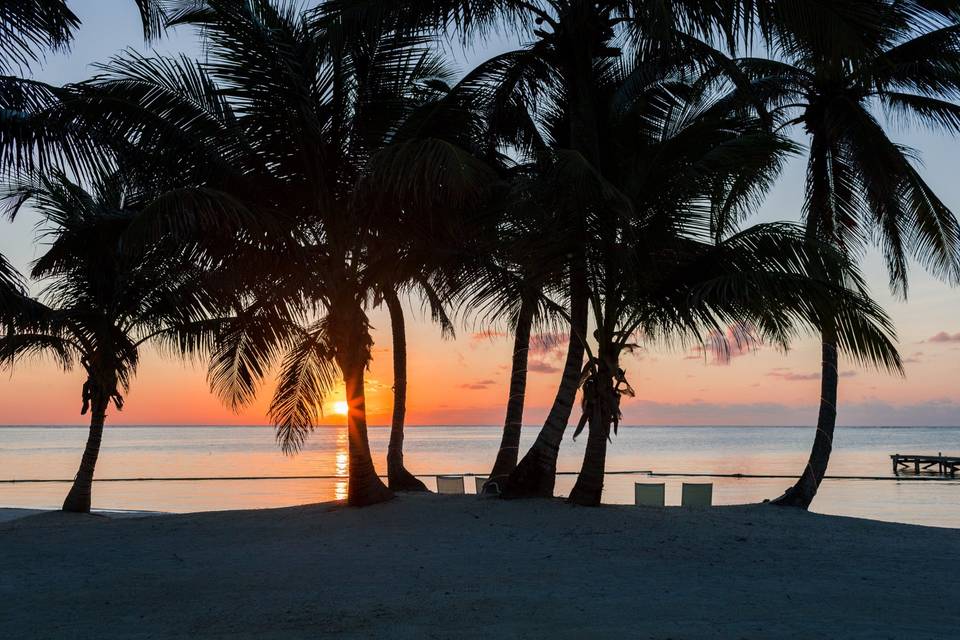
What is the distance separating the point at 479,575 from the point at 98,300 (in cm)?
978

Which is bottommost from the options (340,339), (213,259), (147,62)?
(340,339)

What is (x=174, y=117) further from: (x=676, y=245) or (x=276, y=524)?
(x=676, y=245)

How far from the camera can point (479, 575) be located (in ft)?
26.0

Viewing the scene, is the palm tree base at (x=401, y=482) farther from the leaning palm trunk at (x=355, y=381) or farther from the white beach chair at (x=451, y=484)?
the leaning palm trunk at (x=355, y=381)

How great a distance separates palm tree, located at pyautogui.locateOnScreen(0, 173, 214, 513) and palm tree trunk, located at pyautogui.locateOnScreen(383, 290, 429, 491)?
3388 mm

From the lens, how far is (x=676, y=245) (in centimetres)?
1105

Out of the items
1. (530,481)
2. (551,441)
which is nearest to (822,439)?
(551,441)

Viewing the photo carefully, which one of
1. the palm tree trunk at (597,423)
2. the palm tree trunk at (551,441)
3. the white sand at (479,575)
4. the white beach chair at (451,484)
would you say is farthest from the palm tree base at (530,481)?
the white beach chair at (451,484)

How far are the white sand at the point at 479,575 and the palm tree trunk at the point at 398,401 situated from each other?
351cm

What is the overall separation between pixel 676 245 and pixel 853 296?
217 cm

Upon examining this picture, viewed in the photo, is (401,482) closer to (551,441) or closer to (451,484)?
(451,484)

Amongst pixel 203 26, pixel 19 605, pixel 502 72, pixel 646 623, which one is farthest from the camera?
pixel 502 72

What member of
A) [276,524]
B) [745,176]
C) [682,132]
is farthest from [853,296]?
[276,524]

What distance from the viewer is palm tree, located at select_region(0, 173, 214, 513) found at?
13.4 m
